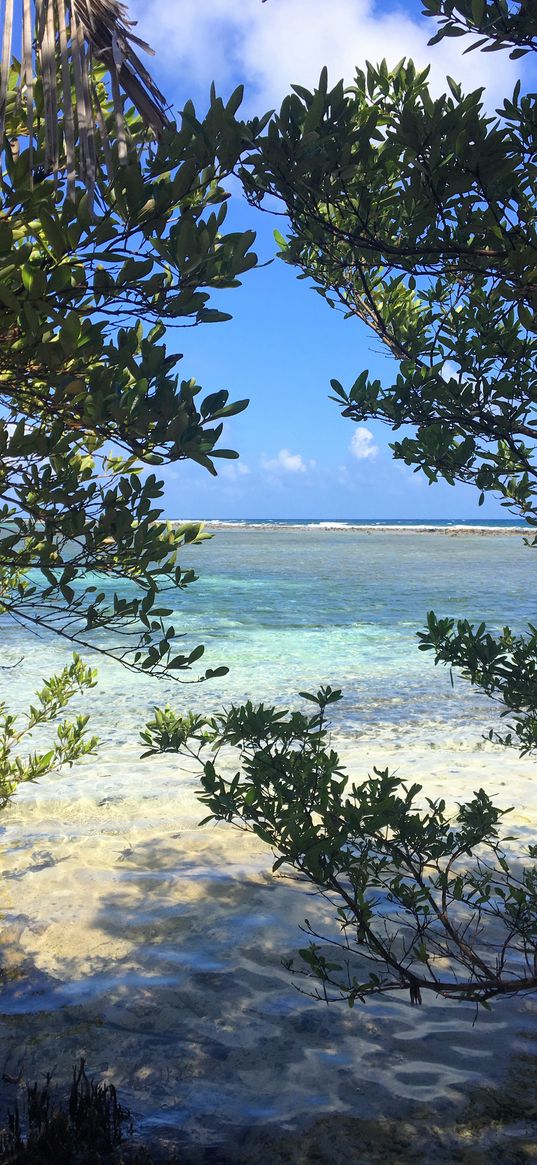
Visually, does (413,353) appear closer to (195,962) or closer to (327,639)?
(195,962)

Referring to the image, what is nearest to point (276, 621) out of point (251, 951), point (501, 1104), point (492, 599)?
point (492, 599)

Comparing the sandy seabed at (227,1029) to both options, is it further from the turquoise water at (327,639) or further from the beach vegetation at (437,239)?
the turquoise water at (327,639)

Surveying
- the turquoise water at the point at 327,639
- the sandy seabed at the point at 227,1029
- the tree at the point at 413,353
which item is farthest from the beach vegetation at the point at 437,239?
the turquoise water at the point at 327,639

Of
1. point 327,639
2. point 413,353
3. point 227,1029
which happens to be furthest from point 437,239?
point 327,639

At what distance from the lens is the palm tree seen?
10.2 ft

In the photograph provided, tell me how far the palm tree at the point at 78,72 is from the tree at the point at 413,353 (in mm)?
724

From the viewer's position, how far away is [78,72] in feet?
10.9

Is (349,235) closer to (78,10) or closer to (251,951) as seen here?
(78,10)

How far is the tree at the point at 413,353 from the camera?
110 inches

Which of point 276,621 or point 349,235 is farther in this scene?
point 276,621

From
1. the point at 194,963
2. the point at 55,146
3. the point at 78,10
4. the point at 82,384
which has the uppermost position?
the point at 78,10

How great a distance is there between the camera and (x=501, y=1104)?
11.7 ft

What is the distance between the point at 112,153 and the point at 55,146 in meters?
0.54

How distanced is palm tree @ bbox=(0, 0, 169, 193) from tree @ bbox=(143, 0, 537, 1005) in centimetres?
72
